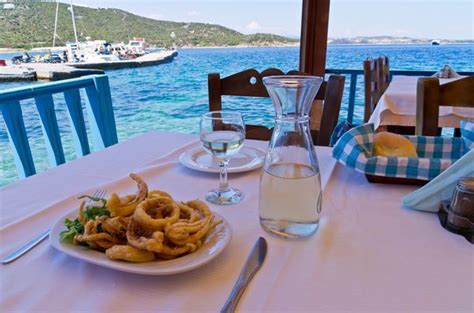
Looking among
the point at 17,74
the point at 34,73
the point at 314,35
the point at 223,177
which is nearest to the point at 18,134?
the point at 223,177

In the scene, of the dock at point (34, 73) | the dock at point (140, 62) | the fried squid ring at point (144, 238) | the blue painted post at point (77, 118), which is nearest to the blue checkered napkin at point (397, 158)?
the fried squid ring at point (144, 238)

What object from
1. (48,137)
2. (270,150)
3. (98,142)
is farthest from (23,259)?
(98,142)

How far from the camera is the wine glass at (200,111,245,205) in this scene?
2.07 ft

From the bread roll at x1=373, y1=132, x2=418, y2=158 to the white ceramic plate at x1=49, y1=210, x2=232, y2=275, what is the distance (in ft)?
1.42

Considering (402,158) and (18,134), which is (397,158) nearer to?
(402,158)

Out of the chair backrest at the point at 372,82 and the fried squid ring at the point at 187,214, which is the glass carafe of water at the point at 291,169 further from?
the chair backrest at the point at 372,82

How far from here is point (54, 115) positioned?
1625mm

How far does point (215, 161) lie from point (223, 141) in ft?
0.60

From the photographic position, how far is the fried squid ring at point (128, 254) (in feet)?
1.30

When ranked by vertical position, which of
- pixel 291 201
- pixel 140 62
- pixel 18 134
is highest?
pixel 140 62

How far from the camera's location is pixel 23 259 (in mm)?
454

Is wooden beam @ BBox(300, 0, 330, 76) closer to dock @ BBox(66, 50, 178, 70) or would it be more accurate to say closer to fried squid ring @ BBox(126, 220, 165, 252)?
fried squid ring @ BBox(126, 220, 165, 252)

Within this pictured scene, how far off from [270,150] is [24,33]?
843 centimetres

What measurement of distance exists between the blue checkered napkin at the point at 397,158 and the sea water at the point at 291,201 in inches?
8.3
